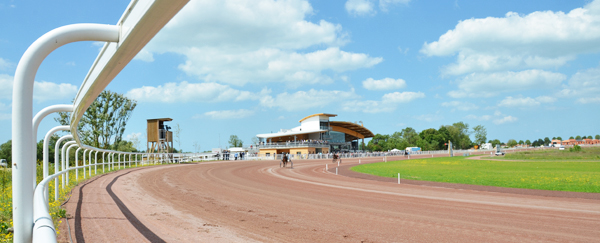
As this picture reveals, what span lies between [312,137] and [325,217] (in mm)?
77225

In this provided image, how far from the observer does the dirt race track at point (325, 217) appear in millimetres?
7680

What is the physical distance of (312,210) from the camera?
11086mm

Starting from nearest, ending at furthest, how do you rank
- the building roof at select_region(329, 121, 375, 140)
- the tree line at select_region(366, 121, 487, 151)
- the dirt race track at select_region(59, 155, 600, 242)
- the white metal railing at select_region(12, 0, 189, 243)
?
the white metal railing at select_region(12, 0, 189, 243), the dirt race track at select_region(59, 155, 600, 242), the building roof at select_region(329, 121, 375, 140), the tree line at select_region(366, 121, 487, 151)

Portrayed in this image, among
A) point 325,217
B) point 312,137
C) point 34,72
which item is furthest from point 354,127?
point 34,72

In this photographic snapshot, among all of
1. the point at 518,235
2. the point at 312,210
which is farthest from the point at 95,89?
the point at 518,235

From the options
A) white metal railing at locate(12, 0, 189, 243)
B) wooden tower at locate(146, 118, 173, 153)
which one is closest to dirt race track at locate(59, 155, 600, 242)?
white metal railing at locate(12, 0, 189, 243)

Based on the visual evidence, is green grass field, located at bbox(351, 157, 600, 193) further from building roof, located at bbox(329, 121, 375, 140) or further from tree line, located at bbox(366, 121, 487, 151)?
tree line, located at bbox(366, 121, 487, 151)

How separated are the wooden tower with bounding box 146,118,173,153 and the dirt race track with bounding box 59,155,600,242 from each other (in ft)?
119

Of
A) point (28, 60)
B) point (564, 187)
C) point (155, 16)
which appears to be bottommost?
point (564, 187)

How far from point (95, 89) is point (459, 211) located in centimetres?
954

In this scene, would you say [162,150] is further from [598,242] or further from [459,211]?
[598,242]

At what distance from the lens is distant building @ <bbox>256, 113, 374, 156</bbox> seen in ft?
257

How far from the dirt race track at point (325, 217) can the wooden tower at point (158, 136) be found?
119 ft

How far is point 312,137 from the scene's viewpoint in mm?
87188
